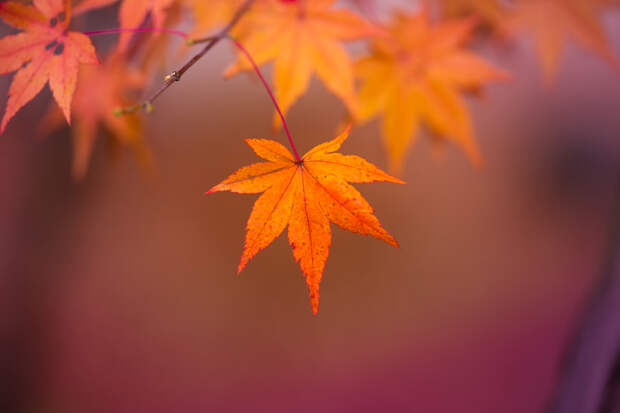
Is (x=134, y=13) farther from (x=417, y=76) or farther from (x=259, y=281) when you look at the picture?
(x=259, y=281)

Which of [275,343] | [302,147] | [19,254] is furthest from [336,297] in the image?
[19,254]

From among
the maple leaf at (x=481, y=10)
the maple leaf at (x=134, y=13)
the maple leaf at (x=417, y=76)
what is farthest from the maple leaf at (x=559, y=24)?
the maple leaf at (x=134, y=13)

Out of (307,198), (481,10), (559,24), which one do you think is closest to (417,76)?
(481,10)

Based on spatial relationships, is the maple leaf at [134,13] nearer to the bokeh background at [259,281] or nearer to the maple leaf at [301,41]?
the maple leaf at [301,41]

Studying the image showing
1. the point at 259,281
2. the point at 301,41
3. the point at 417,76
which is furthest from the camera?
the point at 259,281

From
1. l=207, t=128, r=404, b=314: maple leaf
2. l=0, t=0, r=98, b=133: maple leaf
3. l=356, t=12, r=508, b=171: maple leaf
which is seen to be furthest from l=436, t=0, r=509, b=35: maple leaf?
l=0, t=0, r=98, b=133: maple leaf

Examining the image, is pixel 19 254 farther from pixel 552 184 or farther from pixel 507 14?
pixel 552 184

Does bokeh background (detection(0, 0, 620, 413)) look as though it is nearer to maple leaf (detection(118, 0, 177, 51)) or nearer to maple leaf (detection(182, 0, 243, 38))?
maple leaf (detection(182, 0, 243, 38))
